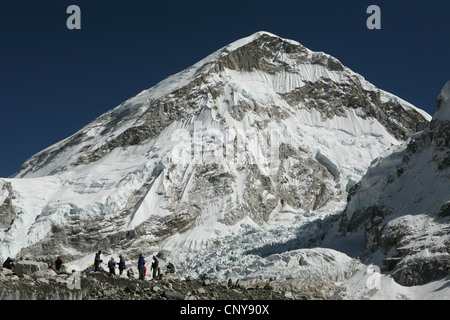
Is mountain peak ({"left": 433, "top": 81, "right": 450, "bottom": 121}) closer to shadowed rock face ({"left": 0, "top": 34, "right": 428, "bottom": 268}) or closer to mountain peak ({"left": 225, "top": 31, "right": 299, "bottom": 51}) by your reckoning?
shadowed rock face ({"left": 0, "top": 34, "right": 428, "bottom": 268})

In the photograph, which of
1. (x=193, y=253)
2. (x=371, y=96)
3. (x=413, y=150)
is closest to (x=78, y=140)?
(x=193, y=253)

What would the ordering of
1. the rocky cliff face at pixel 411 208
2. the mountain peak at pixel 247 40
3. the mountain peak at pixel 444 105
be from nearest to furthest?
1. the rocky cliff face at pixel 411 208
2. the mountain peak at pixel 444 105
3. the mountain peak at pixel 247 40

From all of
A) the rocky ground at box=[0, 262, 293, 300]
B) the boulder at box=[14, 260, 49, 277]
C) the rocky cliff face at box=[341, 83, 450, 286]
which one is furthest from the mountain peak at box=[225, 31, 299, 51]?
the boulder at box=[14, 260, 49, 277]

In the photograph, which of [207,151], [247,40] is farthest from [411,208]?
[247,40]

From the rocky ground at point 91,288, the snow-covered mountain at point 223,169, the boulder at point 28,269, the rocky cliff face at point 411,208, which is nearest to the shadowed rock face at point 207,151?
the snow-covered mountain at point 223,169

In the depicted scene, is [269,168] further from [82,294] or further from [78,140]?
[82,294]

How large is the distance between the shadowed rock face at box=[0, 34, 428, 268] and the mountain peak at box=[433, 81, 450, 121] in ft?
92.4

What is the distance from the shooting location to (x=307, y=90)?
12019 cm

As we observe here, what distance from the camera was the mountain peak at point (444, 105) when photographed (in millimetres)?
53969

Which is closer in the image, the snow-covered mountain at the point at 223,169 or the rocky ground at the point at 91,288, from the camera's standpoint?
the rocky ground at the point at 91,288

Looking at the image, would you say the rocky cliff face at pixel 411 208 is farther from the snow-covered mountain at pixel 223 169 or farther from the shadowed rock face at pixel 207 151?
the shadowed rock face at pixel 207 151

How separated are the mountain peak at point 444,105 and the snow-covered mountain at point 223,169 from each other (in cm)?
830

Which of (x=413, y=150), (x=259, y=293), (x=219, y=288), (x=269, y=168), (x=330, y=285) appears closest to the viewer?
(x=219, y=288)

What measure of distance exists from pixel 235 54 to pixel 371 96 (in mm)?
29218
